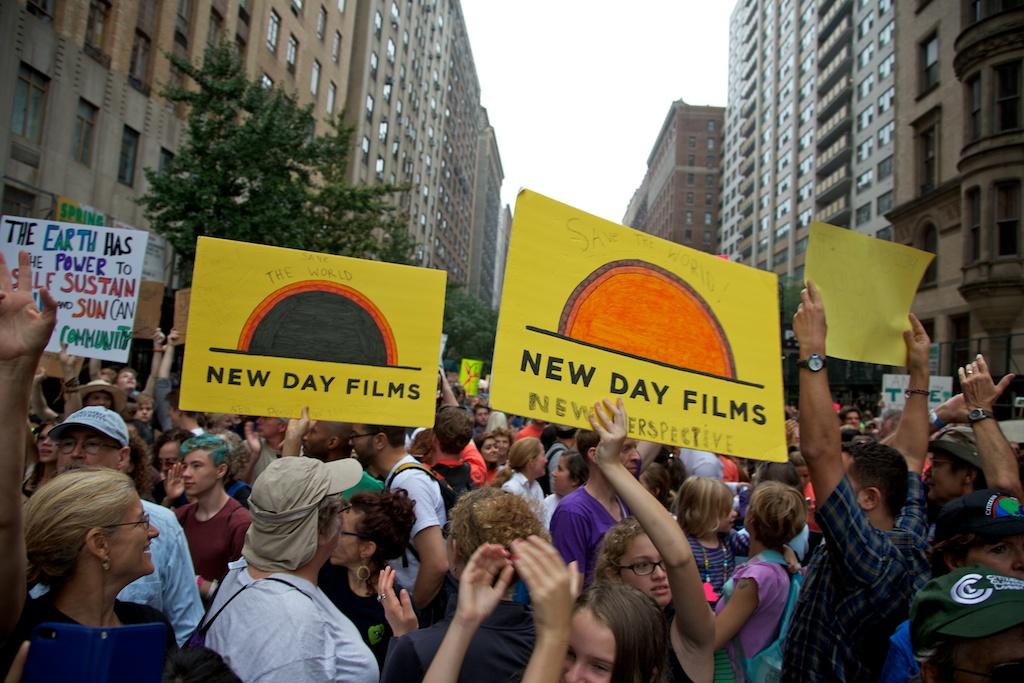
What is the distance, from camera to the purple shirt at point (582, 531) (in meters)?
3.70

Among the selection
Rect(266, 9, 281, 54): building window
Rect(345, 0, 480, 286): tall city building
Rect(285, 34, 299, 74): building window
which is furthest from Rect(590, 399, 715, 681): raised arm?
Rect(285, 34, 299, 74): building window

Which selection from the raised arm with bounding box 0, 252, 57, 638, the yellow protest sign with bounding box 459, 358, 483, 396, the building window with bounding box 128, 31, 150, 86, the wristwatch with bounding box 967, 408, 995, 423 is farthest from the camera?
the yellow protest sign with bounding box 459, 358, 483, 396

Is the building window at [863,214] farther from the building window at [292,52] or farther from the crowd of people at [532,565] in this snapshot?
the crowd of people at [532,565]

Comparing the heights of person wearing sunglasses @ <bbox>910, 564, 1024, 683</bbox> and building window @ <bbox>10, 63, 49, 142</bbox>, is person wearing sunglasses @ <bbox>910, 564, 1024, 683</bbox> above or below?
below

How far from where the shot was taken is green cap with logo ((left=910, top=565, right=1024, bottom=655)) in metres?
1.66

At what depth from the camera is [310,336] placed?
4113 millimetres

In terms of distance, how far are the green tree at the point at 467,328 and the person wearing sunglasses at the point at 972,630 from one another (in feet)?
156

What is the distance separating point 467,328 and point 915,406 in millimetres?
48529

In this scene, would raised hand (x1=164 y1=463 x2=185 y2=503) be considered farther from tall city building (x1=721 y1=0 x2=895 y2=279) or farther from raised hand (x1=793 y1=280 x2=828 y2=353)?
tall city building (x1=721 y1=0 x2=895 y2=279)

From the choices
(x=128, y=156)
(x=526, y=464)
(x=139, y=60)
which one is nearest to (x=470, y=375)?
(x=128, y=156)

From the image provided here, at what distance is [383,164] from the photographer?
49719 millimetres

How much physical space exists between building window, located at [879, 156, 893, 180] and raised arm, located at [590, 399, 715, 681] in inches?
2114

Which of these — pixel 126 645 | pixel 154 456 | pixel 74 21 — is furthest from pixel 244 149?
pixel 126 645

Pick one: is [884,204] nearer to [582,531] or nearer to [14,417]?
[582,531]
